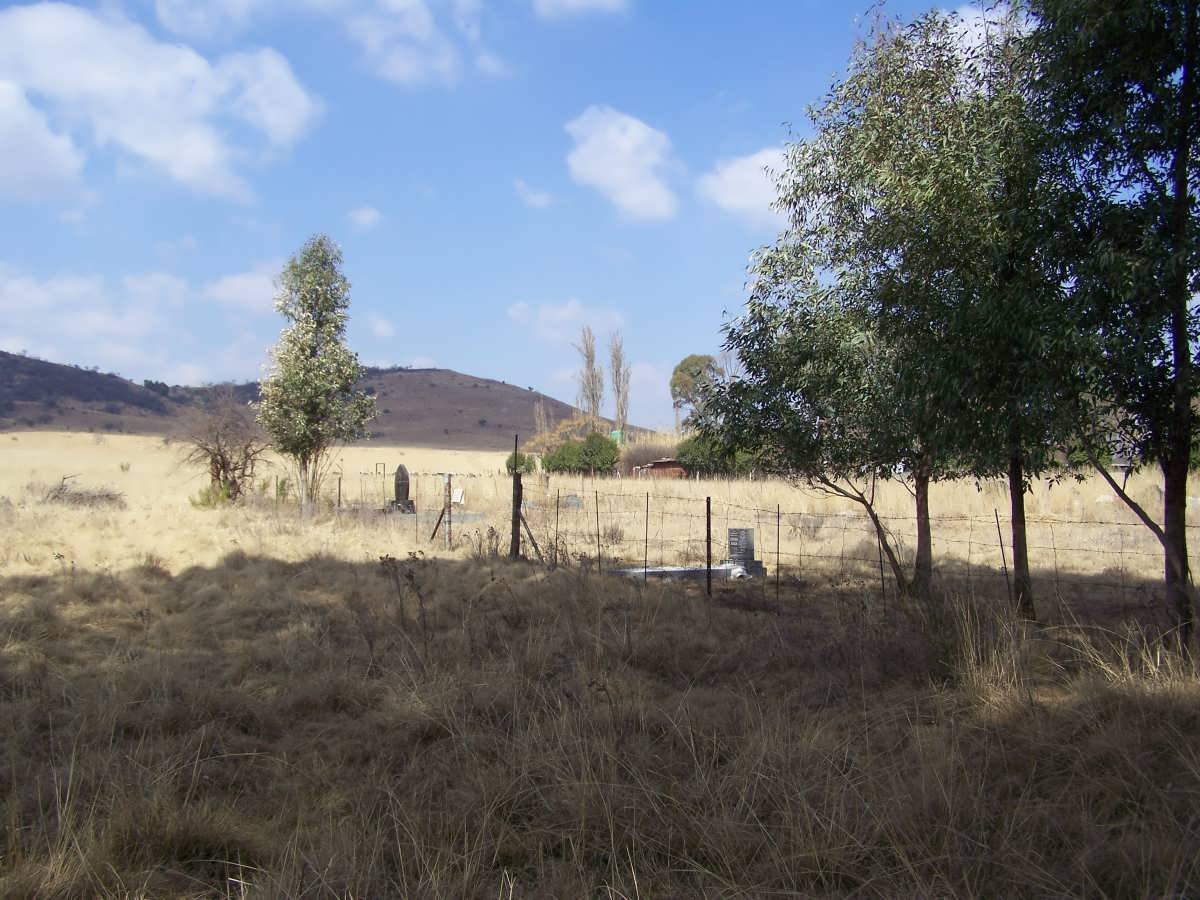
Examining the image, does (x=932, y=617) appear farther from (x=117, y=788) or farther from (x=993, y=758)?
(x=117, y=788)

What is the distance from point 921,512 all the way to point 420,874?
8.97m

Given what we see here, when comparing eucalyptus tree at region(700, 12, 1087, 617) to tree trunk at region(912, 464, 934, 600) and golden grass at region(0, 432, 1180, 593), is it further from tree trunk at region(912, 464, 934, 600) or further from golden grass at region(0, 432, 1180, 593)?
golden grass at region(0, 432, 1180, 593)

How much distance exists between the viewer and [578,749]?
4602 millimetres

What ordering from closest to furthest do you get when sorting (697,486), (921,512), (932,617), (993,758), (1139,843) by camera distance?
1. (1139,843)
2. (993,758)
3. (932,617)
4. (921,512)
5. (697,486)

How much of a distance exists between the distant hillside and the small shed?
1960cm

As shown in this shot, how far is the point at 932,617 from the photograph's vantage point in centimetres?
659

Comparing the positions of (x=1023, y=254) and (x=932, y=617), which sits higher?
(x=1023, y=254)

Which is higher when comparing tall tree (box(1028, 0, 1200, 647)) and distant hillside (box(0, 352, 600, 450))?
distant hillside (box(0, 352, 600, 450))

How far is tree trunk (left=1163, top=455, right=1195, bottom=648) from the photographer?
6242 millimetres

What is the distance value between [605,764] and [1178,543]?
4587 millimetres

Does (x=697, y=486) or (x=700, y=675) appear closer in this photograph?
(x=700, y=675)

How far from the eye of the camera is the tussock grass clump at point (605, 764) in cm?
349

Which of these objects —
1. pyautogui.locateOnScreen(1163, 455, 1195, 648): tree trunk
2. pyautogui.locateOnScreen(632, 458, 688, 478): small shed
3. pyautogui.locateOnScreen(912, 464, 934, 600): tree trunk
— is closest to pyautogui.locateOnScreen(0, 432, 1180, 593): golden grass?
pyautogui.locateOnScreen(912, 464, 934, 600): tree trunk

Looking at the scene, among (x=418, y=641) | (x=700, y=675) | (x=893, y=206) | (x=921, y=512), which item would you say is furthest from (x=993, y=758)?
(x=921, y=512)
